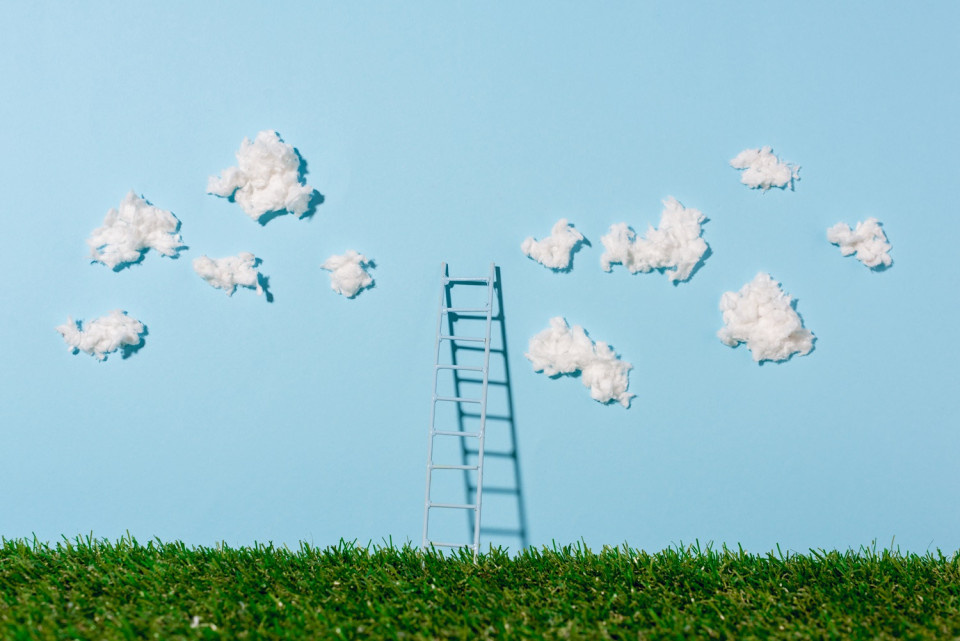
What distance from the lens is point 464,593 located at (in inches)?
99.5

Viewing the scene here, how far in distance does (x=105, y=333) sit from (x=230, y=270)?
22.8 inches

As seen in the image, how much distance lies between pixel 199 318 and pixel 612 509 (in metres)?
1.86

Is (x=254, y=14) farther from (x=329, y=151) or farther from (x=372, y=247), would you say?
(x=372, y=247)

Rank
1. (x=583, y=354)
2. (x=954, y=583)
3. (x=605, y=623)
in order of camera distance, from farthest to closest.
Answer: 1. (x=583, y=354)
2. (x=954, y=583)
3. (x=605, y=623)

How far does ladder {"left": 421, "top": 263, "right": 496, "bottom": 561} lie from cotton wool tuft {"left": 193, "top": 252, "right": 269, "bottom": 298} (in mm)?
759

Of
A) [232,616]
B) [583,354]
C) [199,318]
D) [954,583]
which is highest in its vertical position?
[199,318]

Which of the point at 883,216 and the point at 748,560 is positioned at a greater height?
the point at 883,216

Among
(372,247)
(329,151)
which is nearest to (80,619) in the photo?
(372,247)

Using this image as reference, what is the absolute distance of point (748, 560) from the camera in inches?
108

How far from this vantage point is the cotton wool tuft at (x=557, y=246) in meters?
2.83

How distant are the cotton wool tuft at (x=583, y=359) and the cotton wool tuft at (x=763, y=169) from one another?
34.3 inches

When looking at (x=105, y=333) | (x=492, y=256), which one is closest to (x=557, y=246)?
(x=492, y=256)

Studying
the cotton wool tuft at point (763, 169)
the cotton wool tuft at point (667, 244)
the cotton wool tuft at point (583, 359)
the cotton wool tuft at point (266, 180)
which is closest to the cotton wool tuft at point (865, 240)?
the cotton wool tuft at point (763, 169)

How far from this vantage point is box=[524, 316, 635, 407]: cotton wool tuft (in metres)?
2.83
